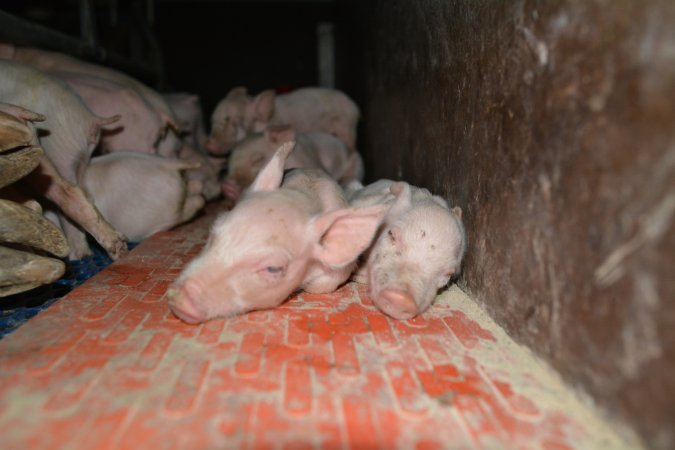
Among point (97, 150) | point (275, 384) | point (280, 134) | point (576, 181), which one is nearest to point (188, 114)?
point (280, 134)

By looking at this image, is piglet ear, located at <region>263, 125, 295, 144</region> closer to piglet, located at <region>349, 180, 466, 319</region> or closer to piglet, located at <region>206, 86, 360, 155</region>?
piglet, located at <region>206, 86, 360, 155</region>

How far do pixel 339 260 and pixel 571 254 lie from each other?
114 centimetres

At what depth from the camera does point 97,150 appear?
4418 millimetres

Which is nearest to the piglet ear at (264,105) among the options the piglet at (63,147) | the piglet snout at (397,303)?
the piglet at (63,147)

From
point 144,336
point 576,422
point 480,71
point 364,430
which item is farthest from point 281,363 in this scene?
point 480,71

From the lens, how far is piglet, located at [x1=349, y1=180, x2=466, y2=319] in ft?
7.96

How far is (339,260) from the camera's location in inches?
101

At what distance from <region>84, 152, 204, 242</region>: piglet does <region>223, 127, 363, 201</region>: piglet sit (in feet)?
2.85

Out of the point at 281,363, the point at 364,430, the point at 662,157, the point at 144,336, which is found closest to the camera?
the point at 662,157

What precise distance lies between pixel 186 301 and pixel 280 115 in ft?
16.9

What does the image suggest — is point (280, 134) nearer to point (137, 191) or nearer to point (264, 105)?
point (264, 105)

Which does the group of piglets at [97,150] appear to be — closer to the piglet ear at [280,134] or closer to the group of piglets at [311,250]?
the piglet ear at [280,134]

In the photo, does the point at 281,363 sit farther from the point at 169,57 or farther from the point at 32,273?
the point at 169,57

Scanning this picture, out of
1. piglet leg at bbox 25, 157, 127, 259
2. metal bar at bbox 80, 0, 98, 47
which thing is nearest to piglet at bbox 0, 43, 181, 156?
metal bar at bbox 80, 0, 98, 47
